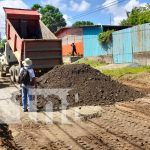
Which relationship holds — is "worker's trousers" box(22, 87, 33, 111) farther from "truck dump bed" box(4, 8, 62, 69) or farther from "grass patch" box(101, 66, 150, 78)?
"grass patch" box(101, 66, 150, 78)

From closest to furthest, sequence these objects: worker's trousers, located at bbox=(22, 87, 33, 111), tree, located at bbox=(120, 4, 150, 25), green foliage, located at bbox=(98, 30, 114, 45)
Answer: worker's trousers, located at bbox=(22, 87, 33, 111), green foliage, located at bbox=(98, 30, 114, 45), tree, located at bbox=(120, 4, 150, 25)

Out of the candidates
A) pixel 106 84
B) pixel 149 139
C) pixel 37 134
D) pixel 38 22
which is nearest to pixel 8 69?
pixel 38 22

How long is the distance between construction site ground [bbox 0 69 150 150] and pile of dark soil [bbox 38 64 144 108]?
0.60m


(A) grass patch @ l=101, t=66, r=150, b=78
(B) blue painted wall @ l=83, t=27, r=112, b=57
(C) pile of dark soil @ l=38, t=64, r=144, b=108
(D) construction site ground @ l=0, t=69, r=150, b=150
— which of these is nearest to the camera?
(D) construction site ground @ l=0, t=69, r=150, b=150

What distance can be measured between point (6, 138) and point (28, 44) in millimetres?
10170

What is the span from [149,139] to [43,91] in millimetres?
6899

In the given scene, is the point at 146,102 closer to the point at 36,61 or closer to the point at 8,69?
the point at 36,61

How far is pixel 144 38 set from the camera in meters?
26.1

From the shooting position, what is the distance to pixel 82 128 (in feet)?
32.9

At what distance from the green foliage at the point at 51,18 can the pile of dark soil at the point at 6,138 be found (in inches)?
3285

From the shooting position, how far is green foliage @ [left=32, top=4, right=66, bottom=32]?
9438 centimetres

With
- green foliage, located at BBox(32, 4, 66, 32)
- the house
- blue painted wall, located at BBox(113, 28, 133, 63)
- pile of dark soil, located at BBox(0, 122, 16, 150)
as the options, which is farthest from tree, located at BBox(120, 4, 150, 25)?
green foliage, located at BBox(32, 4, 66, 32)

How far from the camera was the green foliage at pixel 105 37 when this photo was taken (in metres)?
32.2

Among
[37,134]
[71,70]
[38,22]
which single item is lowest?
[37,134]
